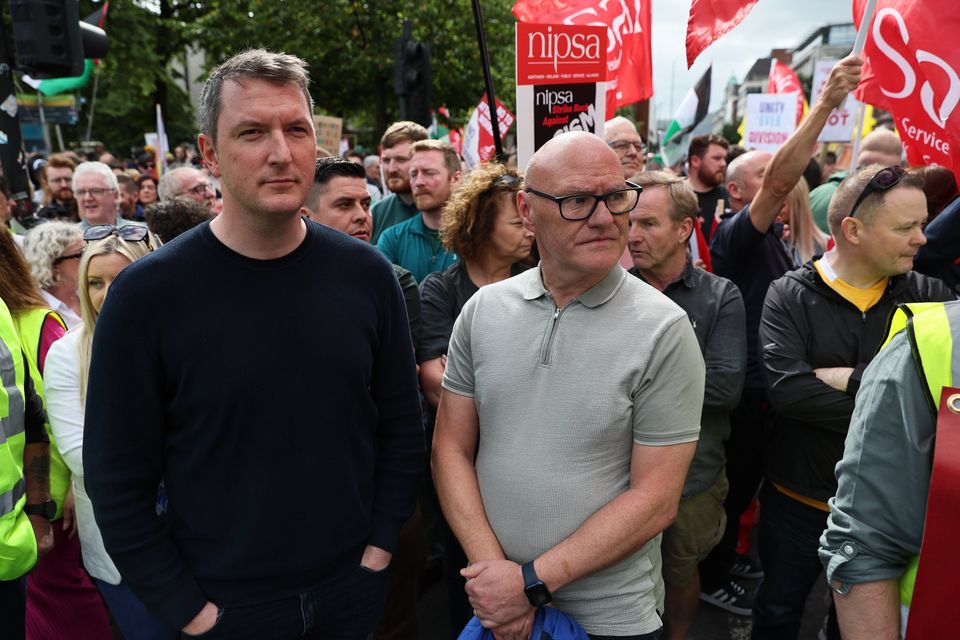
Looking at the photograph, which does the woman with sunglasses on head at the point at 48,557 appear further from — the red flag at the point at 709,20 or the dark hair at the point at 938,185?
the dark hair at the point at 938,185

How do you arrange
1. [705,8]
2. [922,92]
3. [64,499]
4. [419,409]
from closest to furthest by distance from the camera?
[419,409] → [64,499] → [922,92] → [705,8]

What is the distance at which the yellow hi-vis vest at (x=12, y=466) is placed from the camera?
196cm

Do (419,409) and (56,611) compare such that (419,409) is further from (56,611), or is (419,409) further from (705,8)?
(705,8)

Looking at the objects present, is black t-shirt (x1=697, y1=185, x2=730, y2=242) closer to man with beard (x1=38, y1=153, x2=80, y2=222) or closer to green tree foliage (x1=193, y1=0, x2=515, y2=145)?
man with beard (x1=38, y1=153, x2=80, y2=222)

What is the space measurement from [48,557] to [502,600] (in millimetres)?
1907

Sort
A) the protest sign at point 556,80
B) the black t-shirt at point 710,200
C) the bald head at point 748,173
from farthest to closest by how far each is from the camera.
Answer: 1. the black t-shirt at point 710,200
2. the bald head at point 748,173
3. the protest sign at point 556,80

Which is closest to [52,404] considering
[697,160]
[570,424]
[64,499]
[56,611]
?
[64,499]

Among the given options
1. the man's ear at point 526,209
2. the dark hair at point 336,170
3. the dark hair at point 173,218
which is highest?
the dark hair at point 336,170

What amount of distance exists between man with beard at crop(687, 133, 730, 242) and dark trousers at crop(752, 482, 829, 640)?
407cm

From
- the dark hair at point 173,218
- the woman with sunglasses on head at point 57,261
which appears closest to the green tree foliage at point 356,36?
the dark hair at point 173,218

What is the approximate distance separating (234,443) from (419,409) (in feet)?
→ 1.91

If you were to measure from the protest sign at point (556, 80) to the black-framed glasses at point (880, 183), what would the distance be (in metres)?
1.66

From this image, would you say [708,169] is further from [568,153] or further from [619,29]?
[568,153]

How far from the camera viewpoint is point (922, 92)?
118 inches
